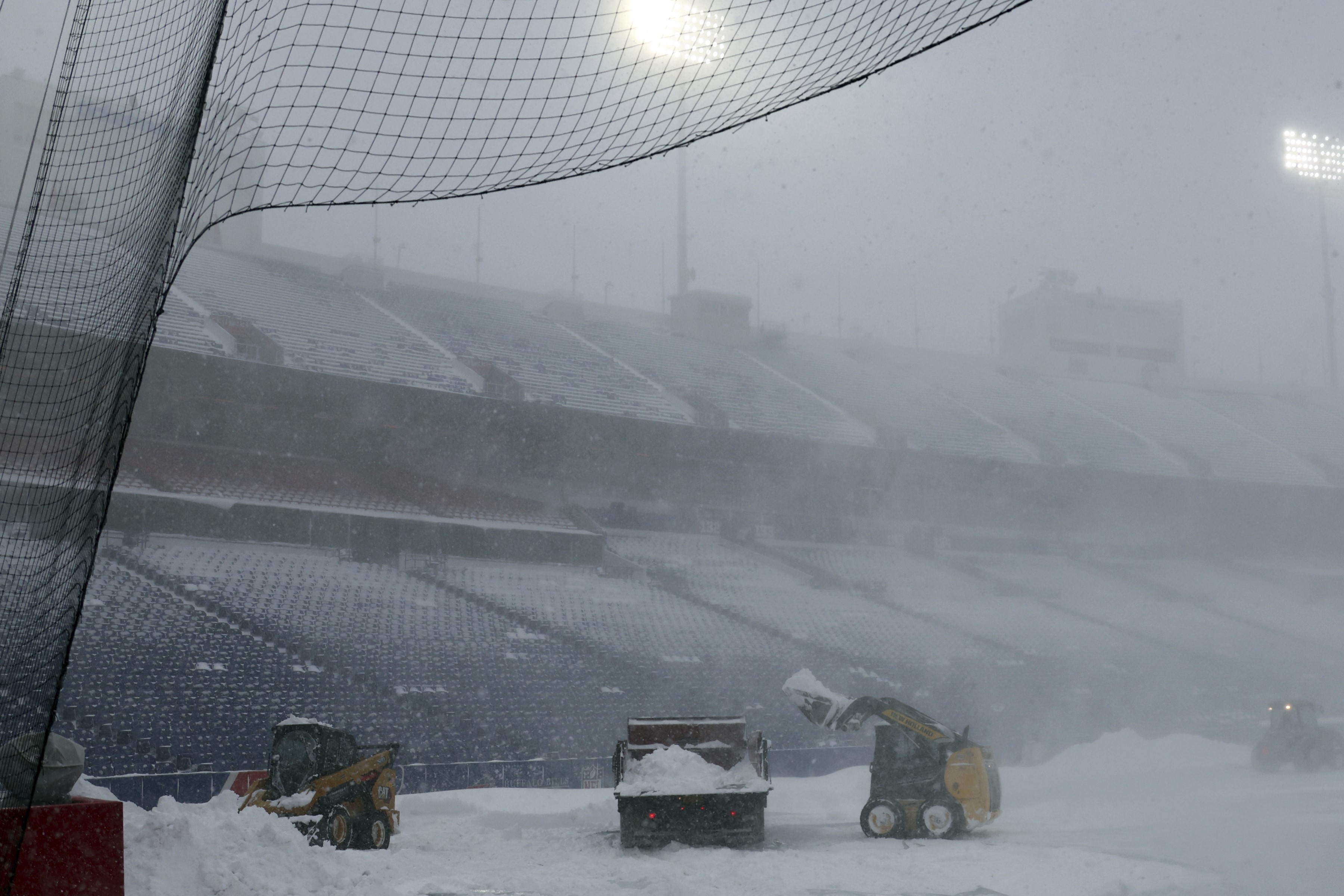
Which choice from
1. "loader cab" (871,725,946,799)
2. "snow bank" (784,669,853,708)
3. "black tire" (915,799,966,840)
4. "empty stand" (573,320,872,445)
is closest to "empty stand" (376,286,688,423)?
"empty stand" (573,320,872,445)

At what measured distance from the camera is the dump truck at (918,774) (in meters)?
9.24

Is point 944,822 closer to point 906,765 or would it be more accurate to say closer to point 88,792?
point 906,765

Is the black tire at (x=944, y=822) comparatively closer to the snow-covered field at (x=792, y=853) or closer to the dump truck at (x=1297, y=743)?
the snow-covered field at (x=792, y=853)

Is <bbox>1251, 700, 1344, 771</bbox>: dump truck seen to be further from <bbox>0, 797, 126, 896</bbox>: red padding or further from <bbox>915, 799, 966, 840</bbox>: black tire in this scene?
<bbox>0, 797, 126, 896</bbox>: red padding

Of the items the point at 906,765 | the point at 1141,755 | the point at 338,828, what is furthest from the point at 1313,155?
the point at 338,828

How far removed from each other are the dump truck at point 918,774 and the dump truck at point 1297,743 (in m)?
7.40

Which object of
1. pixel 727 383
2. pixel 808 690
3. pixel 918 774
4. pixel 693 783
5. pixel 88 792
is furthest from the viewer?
pixel 727 383

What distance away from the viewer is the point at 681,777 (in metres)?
8.76

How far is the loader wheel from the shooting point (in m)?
9.27

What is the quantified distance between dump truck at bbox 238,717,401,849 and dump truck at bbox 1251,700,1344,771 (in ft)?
39.6

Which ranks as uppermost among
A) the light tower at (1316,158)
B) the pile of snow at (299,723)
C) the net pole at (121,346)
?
the light tower at (1316,158)

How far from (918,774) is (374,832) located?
4626mm

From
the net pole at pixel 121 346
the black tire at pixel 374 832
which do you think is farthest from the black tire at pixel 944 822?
the net pole at pixel 121 346

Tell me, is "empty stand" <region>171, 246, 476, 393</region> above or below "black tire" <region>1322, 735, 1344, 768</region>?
above
